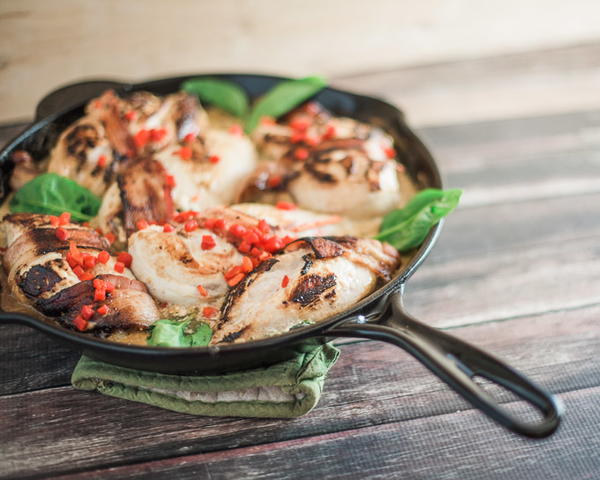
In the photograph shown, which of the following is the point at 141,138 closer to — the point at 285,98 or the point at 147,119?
the point at 147,119

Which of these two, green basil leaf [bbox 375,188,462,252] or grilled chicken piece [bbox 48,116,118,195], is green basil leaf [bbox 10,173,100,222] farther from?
green basil leaf [bbox 375,188,462,252]

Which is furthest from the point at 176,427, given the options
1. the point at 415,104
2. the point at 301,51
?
the point at 301,51

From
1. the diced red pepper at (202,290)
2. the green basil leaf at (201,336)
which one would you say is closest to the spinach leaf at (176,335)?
the green basil leaf at (201,336)

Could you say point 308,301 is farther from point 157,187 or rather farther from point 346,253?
point 157,187

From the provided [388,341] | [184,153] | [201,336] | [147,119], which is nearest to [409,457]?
[388,341]

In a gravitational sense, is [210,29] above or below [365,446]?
above

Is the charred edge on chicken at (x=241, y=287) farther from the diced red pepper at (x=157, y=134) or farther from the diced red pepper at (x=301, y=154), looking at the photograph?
the diced red pepper at (x=157, y=134)

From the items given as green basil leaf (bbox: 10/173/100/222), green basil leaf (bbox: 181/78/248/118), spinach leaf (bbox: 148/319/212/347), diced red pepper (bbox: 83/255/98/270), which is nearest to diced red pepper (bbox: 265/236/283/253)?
spinach leaf (bbox: 148/319/212/347)
